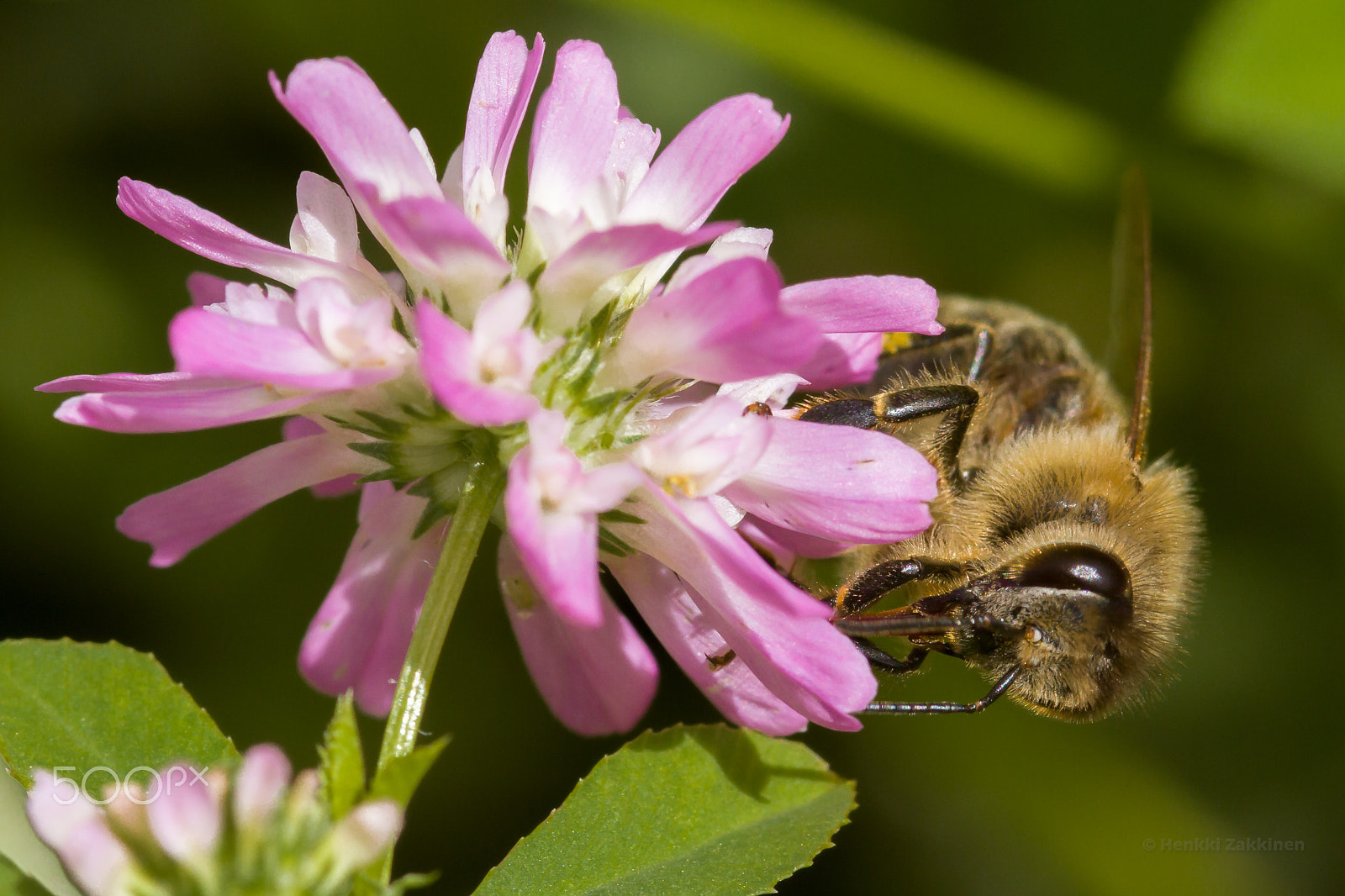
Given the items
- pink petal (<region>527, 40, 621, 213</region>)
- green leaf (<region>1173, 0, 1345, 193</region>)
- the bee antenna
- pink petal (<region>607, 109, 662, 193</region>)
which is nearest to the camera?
pink petal (<region>527, 40, 621, 213</region>)

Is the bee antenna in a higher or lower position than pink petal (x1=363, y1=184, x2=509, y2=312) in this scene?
lower

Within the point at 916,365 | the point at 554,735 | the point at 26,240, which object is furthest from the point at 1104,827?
the point at 26,240

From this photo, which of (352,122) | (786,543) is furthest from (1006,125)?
(352,122)

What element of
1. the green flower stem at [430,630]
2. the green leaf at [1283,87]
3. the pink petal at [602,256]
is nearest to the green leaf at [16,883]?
the green flower stem at [430,630]

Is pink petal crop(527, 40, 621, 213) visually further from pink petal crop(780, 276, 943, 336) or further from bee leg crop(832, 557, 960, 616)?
bee leg crop(832, 557, 960, 616)

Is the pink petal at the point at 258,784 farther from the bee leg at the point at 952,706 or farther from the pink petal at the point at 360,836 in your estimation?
the bee leg at the point at 952,706

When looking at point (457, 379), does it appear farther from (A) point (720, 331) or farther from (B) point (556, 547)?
(A) point (720, 331)

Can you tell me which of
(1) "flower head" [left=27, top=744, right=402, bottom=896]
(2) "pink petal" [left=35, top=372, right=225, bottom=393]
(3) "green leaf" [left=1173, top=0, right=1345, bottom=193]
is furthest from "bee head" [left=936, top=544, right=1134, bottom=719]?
(3) "green leaf" [left=1173, top=0, right=1345, bottom=193]
